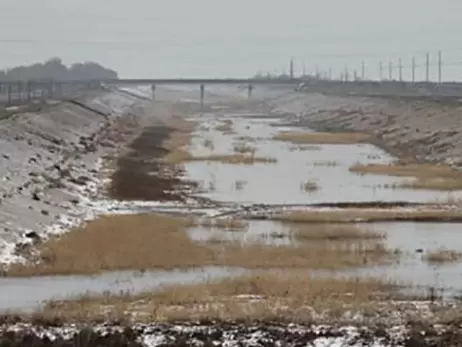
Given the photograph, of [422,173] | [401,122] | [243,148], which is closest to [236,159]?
[243,148]

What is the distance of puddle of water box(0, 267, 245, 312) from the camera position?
2198 centimetres

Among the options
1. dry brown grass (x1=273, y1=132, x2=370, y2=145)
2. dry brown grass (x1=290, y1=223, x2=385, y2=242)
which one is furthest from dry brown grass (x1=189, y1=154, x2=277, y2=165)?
dry brown grass (x1=290, y1=223, x2=385, y2=242)

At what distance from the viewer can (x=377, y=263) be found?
27.2m

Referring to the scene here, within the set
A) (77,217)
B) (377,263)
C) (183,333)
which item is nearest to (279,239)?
(377,263)

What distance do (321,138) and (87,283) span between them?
67.0 meters

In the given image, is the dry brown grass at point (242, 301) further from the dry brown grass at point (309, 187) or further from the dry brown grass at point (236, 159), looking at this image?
the dry brown grass at point (236, 159)

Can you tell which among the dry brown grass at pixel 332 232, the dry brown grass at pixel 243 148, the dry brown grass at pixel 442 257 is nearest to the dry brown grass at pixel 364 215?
the dry brown grass at pixel 332 232

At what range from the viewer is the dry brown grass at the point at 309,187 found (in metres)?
46.6

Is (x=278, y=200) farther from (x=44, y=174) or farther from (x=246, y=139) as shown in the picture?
(x=246, y=139)

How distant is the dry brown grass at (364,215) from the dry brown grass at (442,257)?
686cm

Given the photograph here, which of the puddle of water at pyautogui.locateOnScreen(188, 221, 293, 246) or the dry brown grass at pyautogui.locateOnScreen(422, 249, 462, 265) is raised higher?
the puddle of water at pyautogui.locateOnScreen(188, 221, 293, 246)

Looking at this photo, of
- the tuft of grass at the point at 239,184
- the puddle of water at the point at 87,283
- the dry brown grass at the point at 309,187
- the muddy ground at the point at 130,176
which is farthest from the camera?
the tuft of grass at the point at 239,184

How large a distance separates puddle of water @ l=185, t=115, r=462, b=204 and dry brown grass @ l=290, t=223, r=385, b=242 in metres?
7.60

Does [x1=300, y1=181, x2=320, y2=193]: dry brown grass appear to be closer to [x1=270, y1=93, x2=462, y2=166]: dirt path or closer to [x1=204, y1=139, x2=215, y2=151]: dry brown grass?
[x1=270, y1=93, x2=462, y2=166]: dirt path
